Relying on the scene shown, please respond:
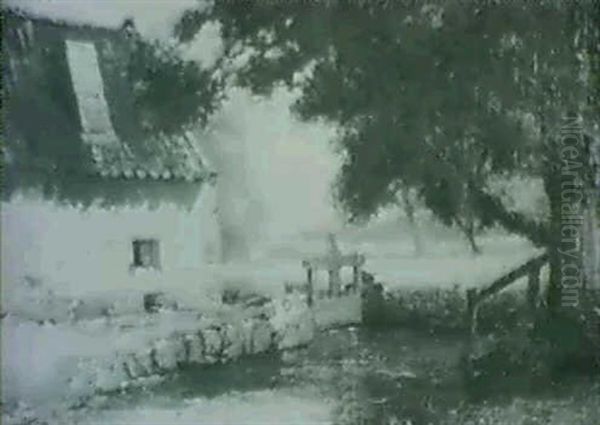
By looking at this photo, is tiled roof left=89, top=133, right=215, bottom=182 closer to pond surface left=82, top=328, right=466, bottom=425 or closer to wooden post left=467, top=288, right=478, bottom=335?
pond surface left=82, top=328, right=466, bottom=425

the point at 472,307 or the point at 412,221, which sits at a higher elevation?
the point at 412,221

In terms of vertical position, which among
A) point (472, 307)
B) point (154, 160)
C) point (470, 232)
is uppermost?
point (154, 160)

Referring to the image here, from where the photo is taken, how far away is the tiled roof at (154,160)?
1606mm

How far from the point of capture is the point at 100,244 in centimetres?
161

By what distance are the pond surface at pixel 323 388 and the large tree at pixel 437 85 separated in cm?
19

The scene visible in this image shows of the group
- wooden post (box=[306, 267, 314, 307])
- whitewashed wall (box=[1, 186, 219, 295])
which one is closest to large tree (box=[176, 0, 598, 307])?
wooden post (box=[306, 267, 314, 307])

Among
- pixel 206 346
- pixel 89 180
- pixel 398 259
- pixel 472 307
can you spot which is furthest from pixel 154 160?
pixel 472 307

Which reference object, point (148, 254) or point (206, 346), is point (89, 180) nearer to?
point (148, 254)

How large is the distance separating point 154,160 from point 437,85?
0.43m

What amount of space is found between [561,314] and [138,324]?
2.04ft

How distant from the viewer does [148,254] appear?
162 centimetres

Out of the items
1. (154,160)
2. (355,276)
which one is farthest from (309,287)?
(154,160)

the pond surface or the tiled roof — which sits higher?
the tiled roof

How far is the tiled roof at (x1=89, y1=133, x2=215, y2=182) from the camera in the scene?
5.27 feet
